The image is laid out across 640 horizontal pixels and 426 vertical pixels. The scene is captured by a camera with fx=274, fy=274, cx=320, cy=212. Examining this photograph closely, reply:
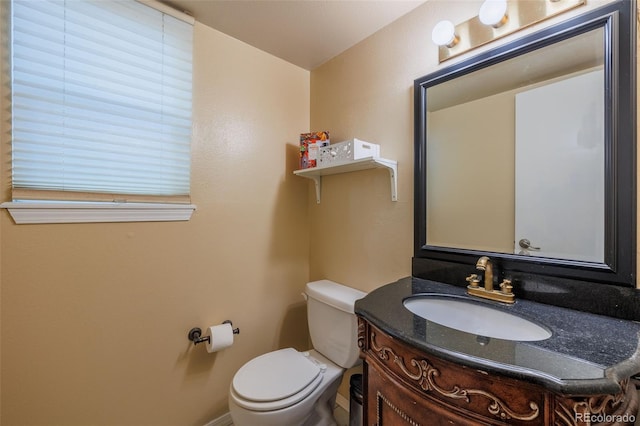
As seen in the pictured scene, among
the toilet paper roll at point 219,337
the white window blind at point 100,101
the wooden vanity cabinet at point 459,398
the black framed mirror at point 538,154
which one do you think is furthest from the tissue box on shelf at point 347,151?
the toilet paper roll at point 219,337

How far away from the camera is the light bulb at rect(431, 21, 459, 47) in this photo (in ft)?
3.91

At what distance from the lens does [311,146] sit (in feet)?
5.76

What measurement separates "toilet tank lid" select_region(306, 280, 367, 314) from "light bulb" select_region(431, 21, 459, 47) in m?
1.28

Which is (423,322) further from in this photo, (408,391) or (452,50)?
(452,50)

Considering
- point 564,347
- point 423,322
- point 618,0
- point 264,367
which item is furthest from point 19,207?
point 618,0

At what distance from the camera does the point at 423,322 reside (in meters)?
0.80

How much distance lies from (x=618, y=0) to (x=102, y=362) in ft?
7.91

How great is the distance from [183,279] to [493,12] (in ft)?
6.13

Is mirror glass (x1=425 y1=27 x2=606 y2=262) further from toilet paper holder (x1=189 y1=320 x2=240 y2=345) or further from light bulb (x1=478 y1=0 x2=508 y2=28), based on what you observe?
toilet paper holder (x1=189 y1=320 x2=240 y2=345)

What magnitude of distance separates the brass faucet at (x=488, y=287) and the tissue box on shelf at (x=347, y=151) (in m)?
0.75

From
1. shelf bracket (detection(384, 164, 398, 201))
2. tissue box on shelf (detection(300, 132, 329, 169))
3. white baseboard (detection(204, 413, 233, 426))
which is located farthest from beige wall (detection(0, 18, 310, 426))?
shelf bracket (detection(384, 164, 398, 201))

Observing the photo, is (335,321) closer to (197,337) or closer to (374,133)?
(197,337)

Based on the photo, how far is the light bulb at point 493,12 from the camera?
1051 millimetres

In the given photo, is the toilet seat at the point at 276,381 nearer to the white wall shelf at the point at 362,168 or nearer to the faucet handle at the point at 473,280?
the faucet handle at the point at 473,280
